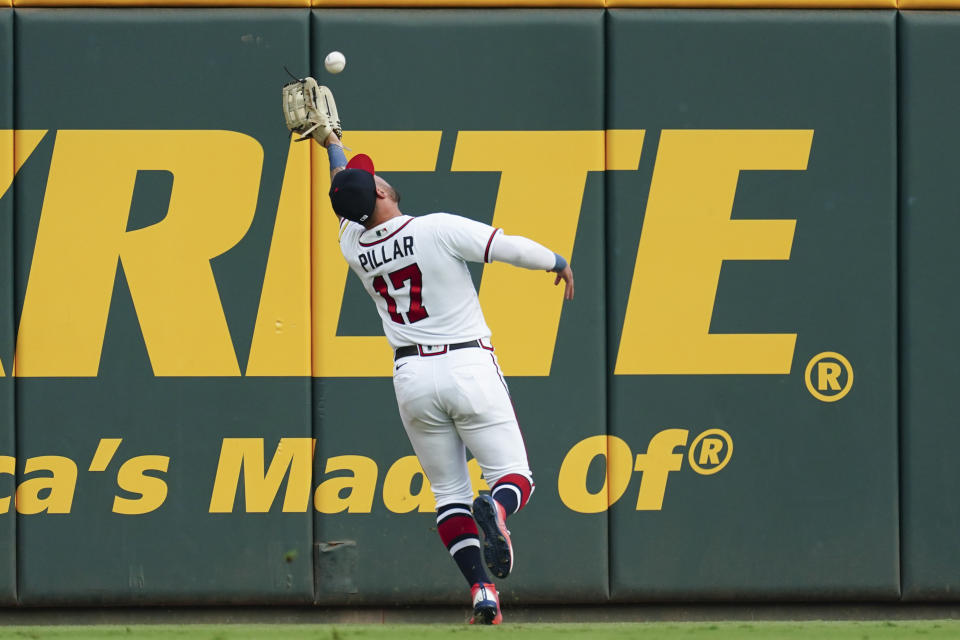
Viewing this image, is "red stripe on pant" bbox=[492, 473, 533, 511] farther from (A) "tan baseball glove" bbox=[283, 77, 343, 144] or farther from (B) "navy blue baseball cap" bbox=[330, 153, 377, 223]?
(A) "tan baseball glove" bbox=[283, 77, 343, 144]

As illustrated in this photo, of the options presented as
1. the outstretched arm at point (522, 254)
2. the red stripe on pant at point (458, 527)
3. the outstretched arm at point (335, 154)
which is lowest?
the red stripe on pant at point (458, 527)

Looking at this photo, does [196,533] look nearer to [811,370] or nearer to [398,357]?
[398,357]

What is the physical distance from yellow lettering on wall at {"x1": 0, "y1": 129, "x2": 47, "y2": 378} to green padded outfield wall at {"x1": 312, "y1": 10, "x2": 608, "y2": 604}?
52.8 inches

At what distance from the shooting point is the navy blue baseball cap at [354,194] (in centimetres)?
395

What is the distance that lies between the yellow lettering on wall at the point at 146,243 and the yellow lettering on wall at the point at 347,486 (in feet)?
2.28

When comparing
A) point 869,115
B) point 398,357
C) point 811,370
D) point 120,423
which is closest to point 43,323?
point 120,423

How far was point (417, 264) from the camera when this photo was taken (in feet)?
13.1

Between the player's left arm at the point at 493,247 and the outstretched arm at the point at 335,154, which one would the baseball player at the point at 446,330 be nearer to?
the player's left arm at the point at 493,247

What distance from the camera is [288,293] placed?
207 inches

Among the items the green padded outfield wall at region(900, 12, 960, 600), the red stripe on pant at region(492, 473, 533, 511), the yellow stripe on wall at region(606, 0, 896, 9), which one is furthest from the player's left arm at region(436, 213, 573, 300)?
the green padded outfield wall at region(900, 12, 960, 600)

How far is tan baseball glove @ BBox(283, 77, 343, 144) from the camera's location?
4.52 m

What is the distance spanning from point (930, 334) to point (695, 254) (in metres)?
1.20

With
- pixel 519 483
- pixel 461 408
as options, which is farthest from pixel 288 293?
pixel 519 483

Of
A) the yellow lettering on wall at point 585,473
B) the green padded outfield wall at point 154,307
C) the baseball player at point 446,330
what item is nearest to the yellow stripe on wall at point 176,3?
the green padded outfield wall at point 154,307
